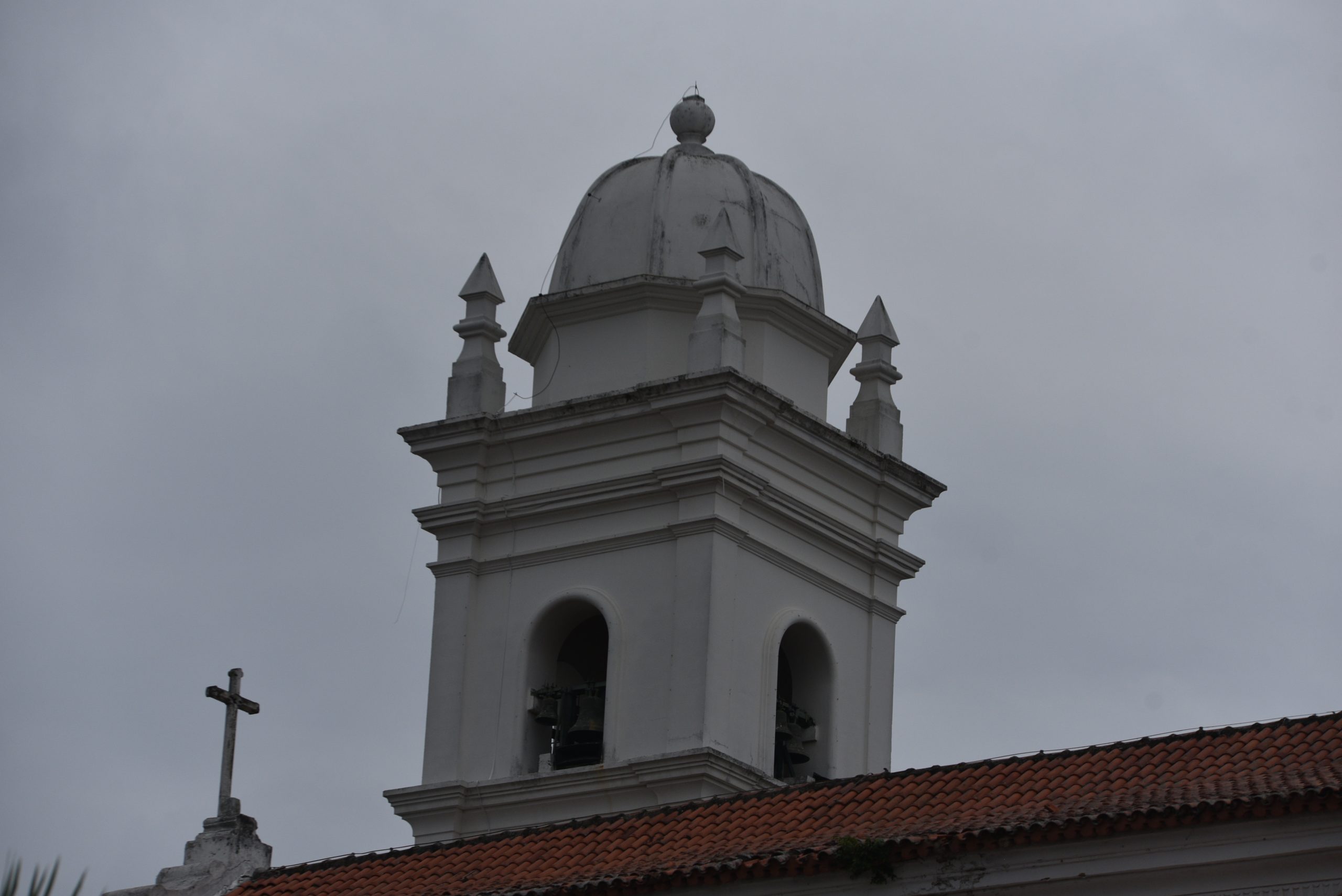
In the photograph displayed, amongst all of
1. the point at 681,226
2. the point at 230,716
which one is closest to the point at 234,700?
the point at 230,716

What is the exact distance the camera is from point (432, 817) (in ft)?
79.9

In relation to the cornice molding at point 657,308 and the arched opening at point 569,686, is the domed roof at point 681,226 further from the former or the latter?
the arched opening at point 569,686

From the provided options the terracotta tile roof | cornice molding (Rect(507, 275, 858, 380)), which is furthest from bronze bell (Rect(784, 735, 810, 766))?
the terracotta tile roof

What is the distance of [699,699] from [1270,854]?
810 cm

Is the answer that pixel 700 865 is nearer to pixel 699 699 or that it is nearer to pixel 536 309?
pixel 699 699

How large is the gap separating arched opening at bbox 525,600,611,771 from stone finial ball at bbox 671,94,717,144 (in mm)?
4472

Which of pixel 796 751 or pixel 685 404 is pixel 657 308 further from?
pixel 796 751

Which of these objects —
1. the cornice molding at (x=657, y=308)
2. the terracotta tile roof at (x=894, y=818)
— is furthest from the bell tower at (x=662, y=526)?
the terracotta tile roof at (x=894, y=818)

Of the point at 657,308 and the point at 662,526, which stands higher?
the point at 657,308

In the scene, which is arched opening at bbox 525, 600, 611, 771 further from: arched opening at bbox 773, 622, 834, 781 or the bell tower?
arched opening at bbox 773, 622, 834, 781

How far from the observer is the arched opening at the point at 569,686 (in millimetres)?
24328

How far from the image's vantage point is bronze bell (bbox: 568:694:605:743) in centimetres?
2430

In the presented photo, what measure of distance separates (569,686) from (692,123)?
206 inches

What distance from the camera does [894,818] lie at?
17750 millimetres
